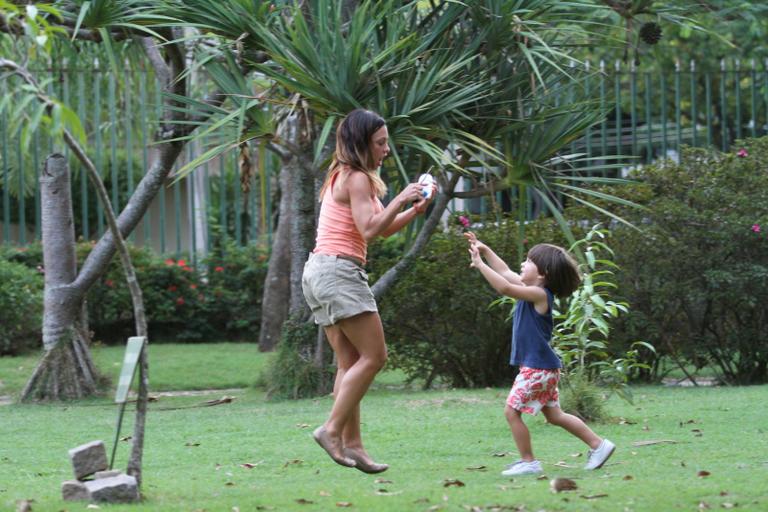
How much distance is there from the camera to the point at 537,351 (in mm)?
5680

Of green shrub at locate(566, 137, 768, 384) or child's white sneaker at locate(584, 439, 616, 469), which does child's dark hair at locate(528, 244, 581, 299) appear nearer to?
child's white sneaker at locate(584, 439, 616, 469)

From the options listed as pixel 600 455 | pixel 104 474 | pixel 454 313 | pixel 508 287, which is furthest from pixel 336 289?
pixel 454 313

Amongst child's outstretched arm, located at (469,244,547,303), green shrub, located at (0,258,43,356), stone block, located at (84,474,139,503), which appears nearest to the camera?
stone block, located at (84,474,139,503)

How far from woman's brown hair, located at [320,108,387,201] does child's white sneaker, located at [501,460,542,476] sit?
1.47m

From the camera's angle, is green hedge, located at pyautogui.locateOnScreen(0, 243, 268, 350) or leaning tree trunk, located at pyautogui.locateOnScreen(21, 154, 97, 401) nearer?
leaning tree trunk, located at pyautogui.locateOnScreen(21, 154, 97, 401)

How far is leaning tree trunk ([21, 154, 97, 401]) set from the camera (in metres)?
9.70

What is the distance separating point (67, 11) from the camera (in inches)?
326

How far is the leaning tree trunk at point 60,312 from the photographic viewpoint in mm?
9703

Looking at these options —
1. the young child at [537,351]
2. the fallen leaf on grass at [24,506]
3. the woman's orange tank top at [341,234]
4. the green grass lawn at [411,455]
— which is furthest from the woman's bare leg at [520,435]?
the fallen leaf on grass at [24,506]

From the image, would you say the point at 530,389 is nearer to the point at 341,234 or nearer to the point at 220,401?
the point at 341,234

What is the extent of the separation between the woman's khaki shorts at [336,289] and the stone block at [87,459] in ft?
3.89

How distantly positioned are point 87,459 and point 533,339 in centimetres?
217

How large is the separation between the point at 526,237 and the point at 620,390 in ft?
9.16

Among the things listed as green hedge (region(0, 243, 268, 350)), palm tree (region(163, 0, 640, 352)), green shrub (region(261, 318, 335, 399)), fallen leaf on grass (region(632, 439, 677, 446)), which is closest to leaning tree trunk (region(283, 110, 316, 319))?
green shrub (region(261, 318, 335, 399))
